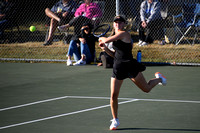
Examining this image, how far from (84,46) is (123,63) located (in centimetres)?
665

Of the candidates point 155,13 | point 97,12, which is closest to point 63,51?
point 97,12

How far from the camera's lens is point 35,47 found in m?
16.4

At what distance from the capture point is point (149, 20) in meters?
15.5

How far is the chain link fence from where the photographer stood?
1435 centimetres

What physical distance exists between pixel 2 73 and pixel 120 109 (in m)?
5.60

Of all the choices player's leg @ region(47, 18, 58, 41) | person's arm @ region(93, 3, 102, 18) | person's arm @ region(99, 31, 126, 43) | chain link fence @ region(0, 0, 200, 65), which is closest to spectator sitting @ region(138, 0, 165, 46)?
chain link fence @ region(0, 0, 200, 65)

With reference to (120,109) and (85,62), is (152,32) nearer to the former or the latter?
(85,62)

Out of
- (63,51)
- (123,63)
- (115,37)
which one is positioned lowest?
(63,51)

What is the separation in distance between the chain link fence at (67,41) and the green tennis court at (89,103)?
5.50ft

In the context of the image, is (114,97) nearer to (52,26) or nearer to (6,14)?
(52,26)

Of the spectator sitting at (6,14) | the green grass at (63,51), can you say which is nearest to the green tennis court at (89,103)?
the green grass at (63,51)

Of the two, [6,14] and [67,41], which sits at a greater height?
[6,14]

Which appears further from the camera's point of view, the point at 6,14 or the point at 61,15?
the point at 6,14

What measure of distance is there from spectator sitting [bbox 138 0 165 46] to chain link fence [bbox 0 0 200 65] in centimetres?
30
